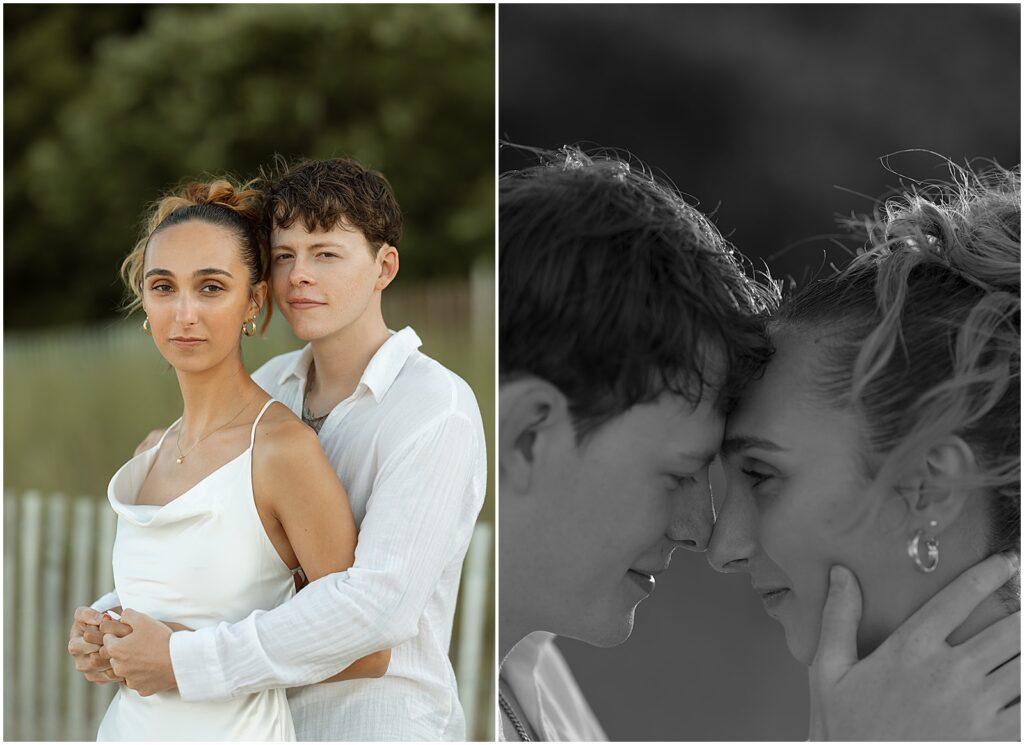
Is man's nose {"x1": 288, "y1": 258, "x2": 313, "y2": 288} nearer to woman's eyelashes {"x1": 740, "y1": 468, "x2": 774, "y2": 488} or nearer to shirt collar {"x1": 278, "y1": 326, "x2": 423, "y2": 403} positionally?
shirt collar {"x1": 278, "y1": 326, "x2": 423, "y2": 403}

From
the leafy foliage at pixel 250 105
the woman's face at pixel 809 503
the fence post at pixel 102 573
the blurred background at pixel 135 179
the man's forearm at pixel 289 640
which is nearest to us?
the man's forearm at pixel 289 640

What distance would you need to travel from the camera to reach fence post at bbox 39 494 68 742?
5105mm

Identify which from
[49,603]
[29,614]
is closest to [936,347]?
[49,603]

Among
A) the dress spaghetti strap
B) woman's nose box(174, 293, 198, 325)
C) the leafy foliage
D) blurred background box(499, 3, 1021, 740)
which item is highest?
the leafy foliage

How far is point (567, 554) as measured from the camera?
1864mm

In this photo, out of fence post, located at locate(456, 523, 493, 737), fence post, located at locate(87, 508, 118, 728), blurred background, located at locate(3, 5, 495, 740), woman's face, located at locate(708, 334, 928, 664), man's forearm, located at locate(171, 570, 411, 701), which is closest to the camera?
man's forearm, located at locate(171, 570, 411, 701)

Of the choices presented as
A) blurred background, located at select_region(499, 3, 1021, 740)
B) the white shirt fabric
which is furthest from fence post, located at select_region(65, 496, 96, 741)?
the white shirt fabric

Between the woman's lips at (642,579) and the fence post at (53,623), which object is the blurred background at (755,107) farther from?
the fence post at (53,623)

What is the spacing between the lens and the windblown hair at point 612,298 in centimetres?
171

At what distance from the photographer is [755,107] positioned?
4289 mm

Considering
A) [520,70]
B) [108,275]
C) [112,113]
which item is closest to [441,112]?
[112,113]

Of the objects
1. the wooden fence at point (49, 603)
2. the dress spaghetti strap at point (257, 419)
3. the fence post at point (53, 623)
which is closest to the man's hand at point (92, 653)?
the dress spaghetti strap at point (257, 419)

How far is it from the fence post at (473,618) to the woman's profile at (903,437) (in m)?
2.16

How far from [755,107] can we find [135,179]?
682 cm
